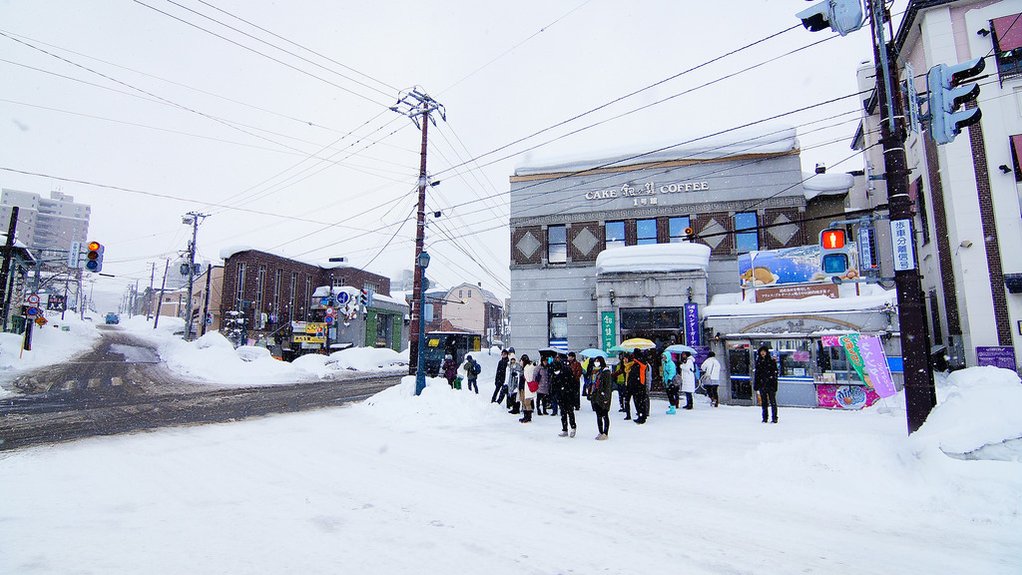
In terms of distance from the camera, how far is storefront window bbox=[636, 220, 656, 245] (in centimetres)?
2205

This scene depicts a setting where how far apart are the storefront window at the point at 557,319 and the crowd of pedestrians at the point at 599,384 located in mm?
6586

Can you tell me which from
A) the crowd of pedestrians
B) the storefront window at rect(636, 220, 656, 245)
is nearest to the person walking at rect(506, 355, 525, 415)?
the crowd of pedestrians

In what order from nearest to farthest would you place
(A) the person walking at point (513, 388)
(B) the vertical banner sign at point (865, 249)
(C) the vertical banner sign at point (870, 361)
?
(B) the vertical banner sign at point (865, 249) → (A) the person walking at point (513, 388) → (C) the vertical banner sign at point (870, 361)

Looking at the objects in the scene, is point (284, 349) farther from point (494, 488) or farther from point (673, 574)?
point (673, 574)

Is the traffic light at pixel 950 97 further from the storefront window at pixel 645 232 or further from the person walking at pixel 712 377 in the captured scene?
the storefront window at pixel 645 232

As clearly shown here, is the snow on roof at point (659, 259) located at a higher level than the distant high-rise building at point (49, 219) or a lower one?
lower

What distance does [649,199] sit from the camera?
22.2 meters

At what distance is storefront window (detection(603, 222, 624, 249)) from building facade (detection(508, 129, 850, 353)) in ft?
0.15

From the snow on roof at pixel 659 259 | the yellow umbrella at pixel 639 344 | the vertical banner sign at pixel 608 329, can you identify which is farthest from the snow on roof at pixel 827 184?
the yellow umbrella at pixel 639 344

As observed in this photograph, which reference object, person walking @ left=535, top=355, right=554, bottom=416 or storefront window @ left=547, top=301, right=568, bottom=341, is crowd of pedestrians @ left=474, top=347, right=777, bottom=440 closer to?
person walking @ left=535, top=355, right=554, bottom=416

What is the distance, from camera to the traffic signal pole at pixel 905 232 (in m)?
7.49

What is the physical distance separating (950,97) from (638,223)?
49.1 feet

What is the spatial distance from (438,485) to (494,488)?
2.48 ft

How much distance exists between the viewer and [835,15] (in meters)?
7.52
